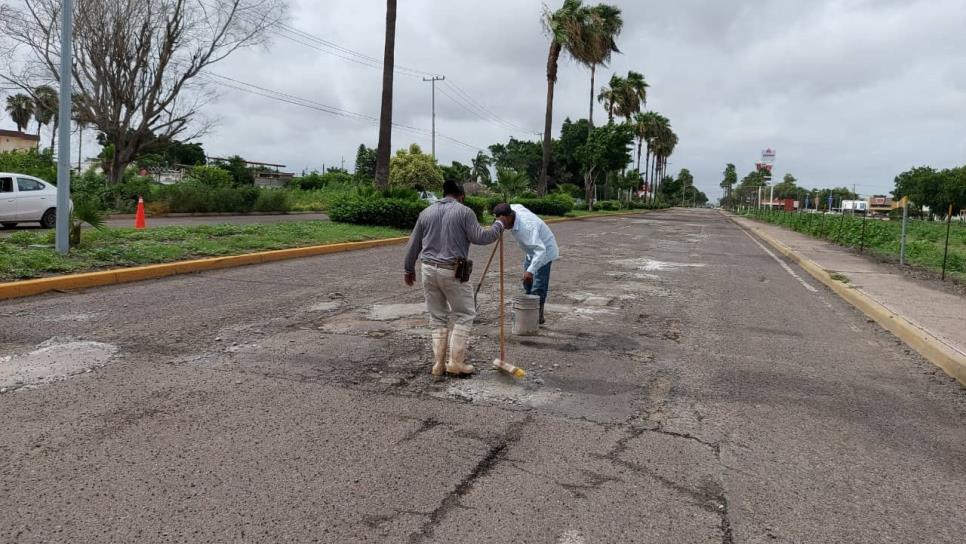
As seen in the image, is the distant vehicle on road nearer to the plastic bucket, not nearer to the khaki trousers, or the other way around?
the plastic bucket

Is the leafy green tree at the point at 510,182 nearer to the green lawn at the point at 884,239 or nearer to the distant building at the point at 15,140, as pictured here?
the green lawn at the point at 884,239

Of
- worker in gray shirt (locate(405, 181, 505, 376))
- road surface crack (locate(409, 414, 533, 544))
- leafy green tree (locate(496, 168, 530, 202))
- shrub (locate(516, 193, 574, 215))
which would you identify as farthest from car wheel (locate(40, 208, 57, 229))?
leafy green tree (locate(496, 168, 530, 202))

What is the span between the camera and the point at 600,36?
37875mm

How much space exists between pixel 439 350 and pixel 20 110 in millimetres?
88711

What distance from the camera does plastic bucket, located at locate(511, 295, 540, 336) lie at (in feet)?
21.0

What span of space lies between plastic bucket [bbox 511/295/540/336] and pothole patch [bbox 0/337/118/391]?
3438 mm

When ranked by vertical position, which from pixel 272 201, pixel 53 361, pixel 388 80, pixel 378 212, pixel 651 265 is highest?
pixel 388 80

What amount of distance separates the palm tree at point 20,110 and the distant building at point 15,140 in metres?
3.79

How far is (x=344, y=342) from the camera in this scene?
6.07 m

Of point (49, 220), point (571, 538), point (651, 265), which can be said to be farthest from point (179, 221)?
point (571, 538)

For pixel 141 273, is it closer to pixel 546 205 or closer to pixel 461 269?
pixel 461 269

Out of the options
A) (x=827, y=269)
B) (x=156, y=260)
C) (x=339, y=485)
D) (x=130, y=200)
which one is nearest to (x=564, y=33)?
(x=130, y=200)

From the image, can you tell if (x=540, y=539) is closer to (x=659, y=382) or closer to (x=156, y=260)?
(x=659, y=382)

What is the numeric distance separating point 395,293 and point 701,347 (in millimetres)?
4085
